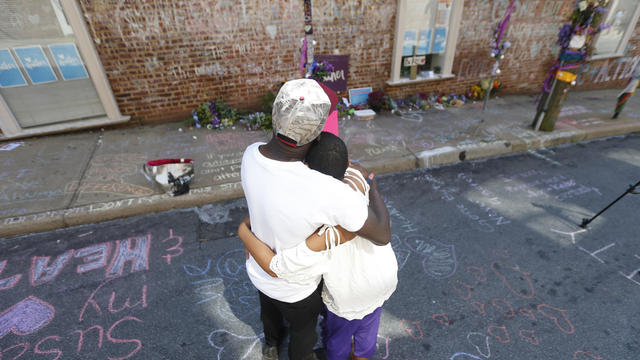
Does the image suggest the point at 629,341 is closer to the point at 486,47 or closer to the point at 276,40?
the point at 276,40

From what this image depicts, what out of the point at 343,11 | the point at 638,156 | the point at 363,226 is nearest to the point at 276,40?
the point at 343,11

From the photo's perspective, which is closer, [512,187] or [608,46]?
[512,187]

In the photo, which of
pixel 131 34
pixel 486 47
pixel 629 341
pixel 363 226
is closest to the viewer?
pixel 363 226

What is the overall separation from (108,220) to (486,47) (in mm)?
8318

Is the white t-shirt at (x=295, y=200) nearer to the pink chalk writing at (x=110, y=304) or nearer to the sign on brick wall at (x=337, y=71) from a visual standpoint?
the pink chalk writing at (x=110, y=304)

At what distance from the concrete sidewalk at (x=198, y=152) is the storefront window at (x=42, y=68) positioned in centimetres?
50

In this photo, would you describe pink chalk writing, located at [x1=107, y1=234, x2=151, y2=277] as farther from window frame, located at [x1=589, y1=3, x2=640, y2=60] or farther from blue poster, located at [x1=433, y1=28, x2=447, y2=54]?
window frame, located at [x1=589, y1=3, x2=640, y2=60]

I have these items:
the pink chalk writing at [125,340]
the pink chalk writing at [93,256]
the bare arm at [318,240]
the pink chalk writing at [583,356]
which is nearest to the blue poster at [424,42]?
the pink chalk writing at [583,356]

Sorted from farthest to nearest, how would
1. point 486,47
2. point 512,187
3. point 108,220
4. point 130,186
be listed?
point 486,47 → point 512,187 → point 130,186 → point 108,220

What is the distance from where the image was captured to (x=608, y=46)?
805cm

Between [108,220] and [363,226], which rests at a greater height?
[363,226]

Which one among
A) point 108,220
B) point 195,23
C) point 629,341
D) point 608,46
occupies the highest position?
point 195,23

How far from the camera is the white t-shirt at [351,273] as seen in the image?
145 centimetres

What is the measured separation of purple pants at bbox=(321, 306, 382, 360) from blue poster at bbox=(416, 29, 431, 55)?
6527mm
